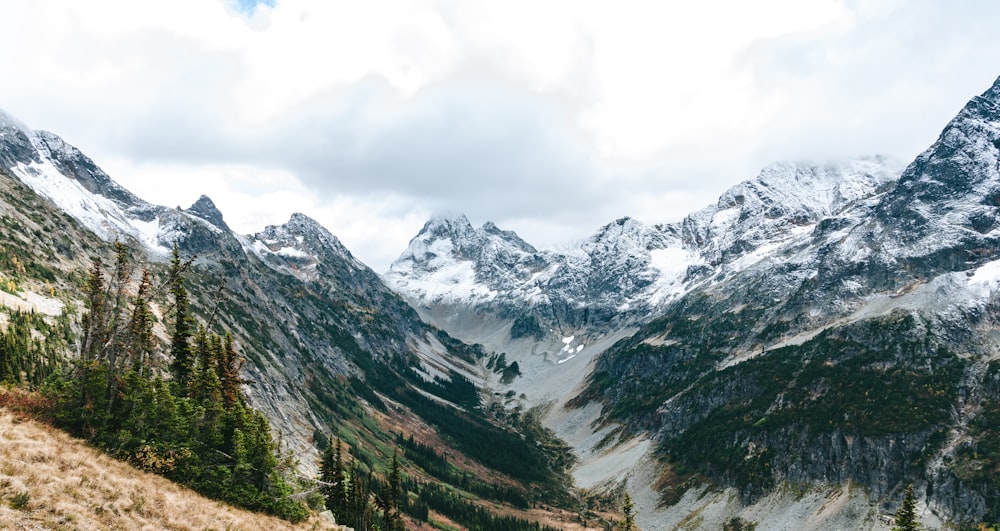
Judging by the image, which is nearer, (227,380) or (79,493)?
(79,493)

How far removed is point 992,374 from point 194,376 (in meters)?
149

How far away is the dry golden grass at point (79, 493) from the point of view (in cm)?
2294

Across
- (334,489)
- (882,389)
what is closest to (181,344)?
(334,489)

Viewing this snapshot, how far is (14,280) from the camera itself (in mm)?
61469

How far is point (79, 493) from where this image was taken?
1019 inches

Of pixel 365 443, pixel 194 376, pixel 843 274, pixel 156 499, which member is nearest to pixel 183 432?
pixel 156 499

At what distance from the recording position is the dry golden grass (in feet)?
75.3

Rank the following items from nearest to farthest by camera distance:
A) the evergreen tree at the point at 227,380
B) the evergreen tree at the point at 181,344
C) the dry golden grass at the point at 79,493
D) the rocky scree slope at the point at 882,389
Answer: the dry golden grass at the point at 79,493
the evergreen tree at the point at 181,344
the evergreen tree at the point at 227,380
the rocky scree slope at the point at 882,389

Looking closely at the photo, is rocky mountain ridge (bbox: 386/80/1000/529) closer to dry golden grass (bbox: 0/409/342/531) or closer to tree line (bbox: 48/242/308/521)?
tree line (bbox: 48/242/308/521)

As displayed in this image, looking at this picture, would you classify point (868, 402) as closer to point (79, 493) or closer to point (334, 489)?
point (334, 489)

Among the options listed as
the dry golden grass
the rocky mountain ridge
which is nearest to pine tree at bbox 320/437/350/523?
the dry golden grass

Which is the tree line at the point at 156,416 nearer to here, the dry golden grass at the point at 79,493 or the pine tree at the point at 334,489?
the dry golden grass at the point at 79,493

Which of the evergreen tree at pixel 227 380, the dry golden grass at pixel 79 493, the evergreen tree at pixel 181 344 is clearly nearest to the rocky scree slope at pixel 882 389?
the evergreen tree at pixel 227 380

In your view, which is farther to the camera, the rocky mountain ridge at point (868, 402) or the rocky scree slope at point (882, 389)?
the rocky scree slope at point (882, 389)
